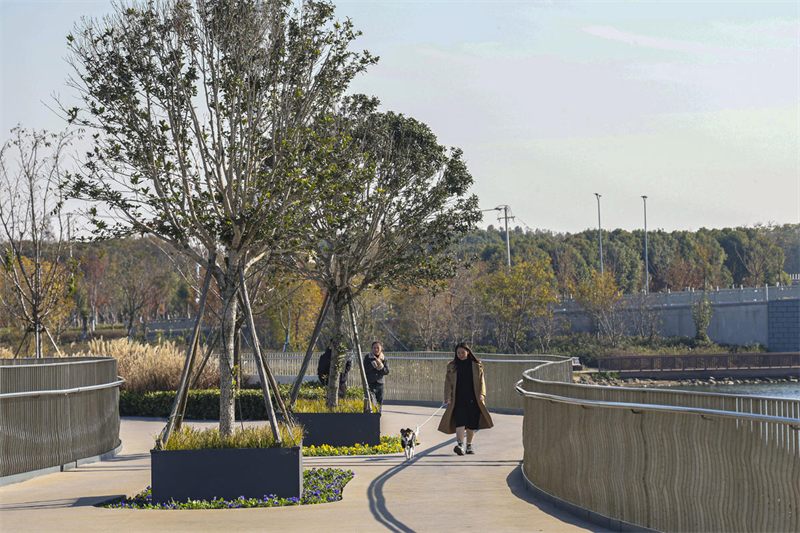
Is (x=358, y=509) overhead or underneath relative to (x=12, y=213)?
underneath

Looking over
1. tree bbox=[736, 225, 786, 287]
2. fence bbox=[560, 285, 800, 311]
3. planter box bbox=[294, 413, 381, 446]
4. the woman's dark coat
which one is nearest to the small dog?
the woman's dark coat

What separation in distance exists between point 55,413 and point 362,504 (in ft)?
19.1

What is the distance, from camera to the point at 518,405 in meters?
22.5

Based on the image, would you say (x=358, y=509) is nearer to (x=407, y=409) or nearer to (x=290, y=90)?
(x=290, y=90)

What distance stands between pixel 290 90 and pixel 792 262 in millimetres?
118041

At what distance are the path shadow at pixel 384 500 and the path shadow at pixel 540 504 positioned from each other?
Result: 169 cm

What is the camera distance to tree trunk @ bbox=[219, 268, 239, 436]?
36.1ft

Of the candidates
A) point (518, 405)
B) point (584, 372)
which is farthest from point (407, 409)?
point (584, 372)

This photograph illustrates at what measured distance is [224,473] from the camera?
1012cm

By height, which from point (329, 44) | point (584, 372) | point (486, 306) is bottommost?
point (584, 372)

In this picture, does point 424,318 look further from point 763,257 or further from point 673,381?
point 763,257

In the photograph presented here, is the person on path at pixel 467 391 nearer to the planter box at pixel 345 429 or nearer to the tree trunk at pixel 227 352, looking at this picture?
the planter box at pixel 345 429

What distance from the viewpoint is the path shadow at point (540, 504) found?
899 cm

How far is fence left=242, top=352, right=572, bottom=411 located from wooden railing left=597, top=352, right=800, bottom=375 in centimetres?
2834
